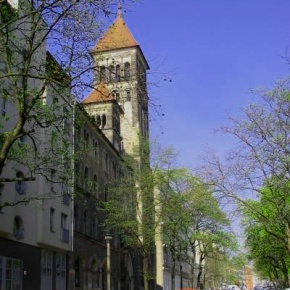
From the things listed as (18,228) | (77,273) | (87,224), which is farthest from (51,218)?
(87,224)

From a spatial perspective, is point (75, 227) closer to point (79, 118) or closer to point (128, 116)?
point (79, 118)

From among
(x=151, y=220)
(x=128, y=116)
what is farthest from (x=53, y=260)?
(x=128, y=116)

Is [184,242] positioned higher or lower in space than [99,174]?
lower

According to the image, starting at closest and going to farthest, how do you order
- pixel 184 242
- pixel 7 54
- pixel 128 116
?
pixel 7 54 < pixel 184 242 < pixel 128 116

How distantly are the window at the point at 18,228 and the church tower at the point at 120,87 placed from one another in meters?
8.20

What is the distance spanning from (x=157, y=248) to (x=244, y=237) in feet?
81.6

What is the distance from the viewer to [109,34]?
56.4 feet

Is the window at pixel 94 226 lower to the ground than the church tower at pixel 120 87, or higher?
lower

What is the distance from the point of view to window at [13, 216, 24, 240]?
30.8 meters

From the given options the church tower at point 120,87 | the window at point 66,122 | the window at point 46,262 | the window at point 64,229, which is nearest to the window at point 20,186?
the window at point 46,262

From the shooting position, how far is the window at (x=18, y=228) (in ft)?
101

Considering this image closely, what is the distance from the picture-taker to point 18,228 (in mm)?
31438

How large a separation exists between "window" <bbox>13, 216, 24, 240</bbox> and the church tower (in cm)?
820

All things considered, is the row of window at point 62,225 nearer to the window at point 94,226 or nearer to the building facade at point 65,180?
the building facade at point 65,180
